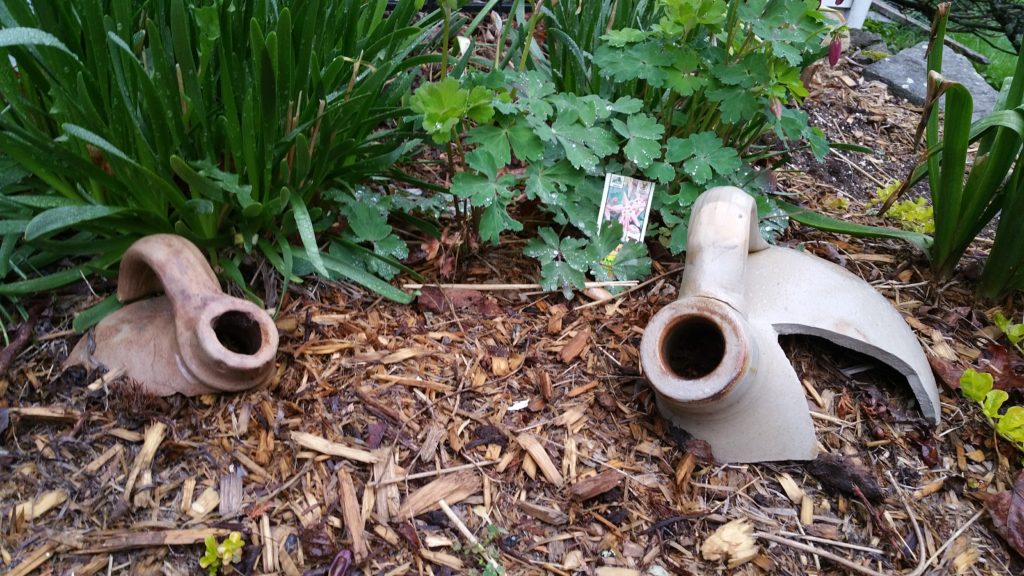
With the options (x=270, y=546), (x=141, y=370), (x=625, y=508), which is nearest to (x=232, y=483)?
(x=270, y=546)

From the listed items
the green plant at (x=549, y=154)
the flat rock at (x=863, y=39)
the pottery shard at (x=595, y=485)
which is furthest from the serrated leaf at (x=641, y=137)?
the flat rock at (x=863, y=39)

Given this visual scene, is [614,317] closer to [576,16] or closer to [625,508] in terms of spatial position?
[625,508]

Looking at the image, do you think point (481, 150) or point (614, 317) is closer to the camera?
point (481, 150)

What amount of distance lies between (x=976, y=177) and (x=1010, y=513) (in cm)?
89

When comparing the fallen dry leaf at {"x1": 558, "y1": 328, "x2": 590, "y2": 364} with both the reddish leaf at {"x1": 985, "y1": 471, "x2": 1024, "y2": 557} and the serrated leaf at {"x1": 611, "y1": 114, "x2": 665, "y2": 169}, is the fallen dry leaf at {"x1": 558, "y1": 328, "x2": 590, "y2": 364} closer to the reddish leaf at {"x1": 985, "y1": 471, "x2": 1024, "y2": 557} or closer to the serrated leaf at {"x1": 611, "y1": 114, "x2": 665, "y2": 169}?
the serrated leaf at {"x1": 611, "y1": 114, "x2": 665, "y2": 169}

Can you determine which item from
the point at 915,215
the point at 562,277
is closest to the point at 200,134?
the point at 562,277

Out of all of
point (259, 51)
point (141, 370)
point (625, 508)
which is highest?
point (259, 51)

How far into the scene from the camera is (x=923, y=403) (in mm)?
1738

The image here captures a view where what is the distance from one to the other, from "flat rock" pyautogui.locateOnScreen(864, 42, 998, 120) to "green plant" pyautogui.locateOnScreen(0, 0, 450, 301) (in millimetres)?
2369

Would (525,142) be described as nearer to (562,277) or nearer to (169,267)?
(562,277)

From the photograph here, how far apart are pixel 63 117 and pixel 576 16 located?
142 cm

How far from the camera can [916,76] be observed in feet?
11.0

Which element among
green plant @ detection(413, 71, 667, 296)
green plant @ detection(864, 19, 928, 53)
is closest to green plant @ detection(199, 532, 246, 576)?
green plant @ detection(413, 71, 667, 296)

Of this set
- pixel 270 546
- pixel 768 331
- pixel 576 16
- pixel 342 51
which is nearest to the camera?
pixel 270 546
